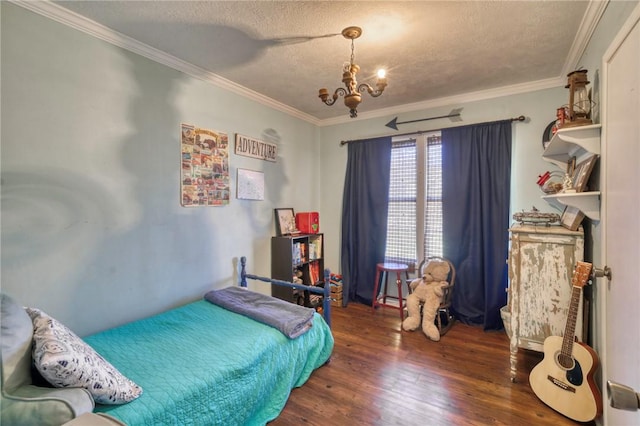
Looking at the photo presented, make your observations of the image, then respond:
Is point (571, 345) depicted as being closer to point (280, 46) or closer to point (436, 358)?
point (436, 358)

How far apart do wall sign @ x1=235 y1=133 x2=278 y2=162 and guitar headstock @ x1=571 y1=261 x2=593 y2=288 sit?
114 inches

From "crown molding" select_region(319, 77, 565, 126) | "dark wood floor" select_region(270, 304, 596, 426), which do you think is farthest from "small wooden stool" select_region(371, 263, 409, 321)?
"crown molding" select_region(319, 77, 565, 126)

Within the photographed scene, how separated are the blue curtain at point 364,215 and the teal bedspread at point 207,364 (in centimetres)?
153

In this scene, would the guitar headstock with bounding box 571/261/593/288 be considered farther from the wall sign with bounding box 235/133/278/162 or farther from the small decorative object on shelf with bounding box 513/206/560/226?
the wall sign with bounding box 235/133/278/162

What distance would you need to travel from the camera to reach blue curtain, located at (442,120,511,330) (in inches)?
116

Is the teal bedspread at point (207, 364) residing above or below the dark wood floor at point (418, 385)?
above

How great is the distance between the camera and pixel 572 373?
5.70 ft

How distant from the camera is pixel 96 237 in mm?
1970

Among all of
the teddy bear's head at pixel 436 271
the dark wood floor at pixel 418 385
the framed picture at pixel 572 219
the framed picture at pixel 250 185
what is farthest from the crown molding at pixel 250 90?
the dark wood floor at pixel 418 385

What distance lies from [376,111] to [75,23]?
2.98m

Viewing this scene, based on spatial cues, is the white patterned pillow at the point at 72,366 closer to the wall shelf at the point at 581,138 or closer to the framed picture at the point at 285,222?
the framed picture at the point at 285,222

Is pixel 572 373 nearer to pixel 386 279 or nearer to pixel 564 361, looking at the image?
pixel 564 361

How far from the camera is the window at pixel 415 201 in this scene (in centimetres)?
343

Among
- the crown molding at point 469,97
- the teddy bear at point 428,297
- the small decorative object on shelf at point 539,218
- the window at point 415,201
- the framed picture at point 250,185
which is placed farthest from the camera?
the window at point 415,201
